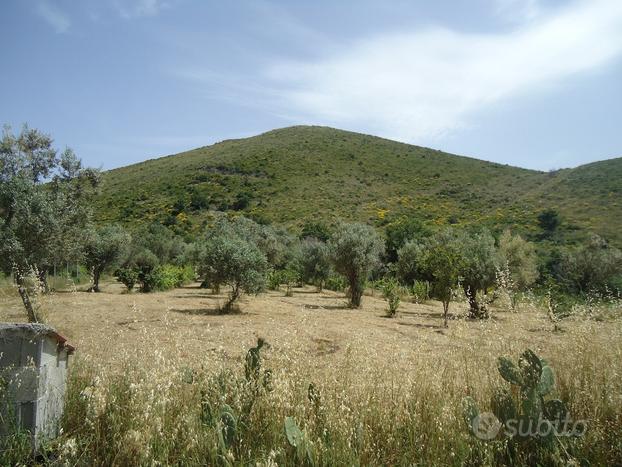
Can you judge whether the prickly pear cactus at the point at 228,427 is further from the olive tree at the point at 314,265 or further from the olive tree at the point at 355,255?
the olive tree at the point at 314,265

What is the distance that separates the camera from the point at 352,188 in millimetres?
57344

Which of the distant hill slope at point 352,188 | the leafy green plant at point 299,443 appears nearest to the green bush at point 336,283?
the distant hill slope at point 352,188

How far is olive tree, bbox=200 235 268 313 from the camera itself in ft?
48.7

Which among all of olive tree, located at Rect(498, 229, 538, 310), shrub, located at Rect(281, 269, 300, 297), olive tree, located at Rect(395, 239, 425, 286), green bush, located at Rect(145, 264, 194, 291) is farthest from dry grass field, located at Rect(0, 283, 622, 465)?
olive tree, located at Rect(395, 239, 425, 286)

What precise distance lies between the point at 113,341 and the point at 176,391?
17.1 ft

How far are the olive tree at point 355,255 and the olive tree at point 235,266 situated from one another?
449 cm

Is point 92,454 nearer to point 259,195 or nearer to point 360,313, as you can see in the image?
point 360,313

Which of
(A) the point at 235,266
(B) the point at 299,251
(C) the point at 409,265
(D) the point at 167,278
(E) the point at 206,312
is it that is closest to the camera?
(E) the point at 206,312

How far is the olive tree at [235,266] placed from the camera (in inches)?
585

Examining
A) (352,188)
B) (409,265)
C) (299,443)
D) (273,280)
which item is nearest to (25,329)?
(299,443)

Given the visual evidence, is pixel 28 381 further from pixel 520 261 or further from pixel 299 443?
pixel 520 261

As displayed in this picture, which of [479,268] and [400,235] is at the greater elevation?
[400,235]

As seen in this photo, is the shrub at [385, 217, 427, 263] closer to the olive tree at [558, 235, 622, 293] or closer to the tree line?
the tree line

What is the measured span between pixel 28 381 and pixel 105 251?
20423mm
